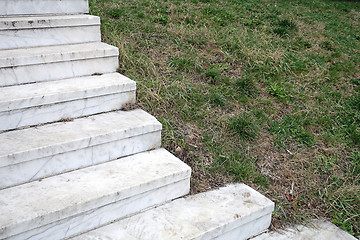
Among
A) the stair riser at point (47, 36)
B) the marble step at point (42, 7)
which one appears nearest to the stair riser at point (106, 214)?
the stair riser at point (47, 36)

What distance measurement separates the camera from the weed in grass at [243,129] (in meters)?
2.90

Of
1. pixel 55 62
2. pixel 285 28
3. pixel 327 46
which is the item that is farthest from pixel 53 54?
pixel 327 46

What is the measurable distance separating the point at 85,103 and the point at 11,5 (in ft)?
4.36

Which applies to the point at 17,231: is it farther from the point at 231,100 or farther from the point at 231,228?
the point at 231,100

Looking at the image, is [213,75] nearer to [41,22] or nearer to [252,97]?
[252,97]

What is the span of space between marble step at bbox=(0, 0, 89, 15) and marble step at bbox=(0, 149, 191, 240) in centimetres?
181

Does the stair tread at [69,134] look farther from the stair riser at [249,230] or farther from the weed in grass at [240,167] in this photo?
the stair riser at [249,230]

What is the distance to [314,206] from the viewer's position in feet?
8.21

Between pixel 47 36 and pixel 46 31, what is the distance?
0.15ft

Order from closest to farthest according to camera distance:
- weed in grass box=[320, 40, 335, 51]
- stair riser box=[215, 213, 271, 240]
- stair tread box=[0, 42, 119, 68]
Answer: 1. stair riser box=[215, 213, 271, 240]
2. stair tread box=[0, 42, 119, 68]
3. weed in grass box=[320, 40, 335, 51]

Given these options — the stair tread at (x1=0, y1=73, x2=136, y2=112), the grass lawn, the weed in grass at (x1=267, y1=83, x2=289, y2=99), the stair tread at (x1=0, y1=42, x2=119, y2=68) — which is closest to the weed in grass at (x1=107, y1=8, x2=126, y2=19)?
the grass lawn

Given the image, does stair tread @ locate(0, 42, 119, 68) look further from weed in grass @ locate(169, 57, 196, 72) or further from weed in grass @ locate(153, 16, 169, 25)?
weed in grass @ locate(153, 16, 169, 25)

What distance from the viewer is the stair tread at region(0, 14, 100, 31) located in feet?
8.84

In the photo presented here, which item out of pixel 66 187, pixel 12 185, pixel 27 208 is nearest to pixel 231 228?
pixel 66 187
